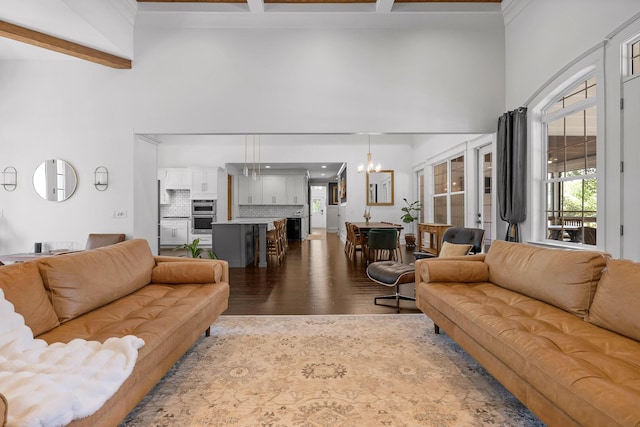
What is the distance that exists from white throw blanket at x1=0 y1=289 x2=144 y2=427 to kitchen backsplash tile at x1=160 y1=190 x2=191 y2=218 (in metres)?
7.89

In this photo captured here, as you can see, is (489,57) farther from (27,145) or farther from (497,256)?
(27,145)

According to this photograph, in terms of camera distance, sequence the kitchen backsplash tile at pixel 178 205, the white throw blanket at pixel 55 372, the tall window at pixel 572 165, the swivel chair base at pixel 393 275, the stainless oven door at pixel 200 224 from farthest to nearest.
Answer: the kitchen backsplash tile at pixel 178 205 → the stainless oven door at pixel 200 224 → the swivel chair base at pixel 393 275 → the tall window at pixel 572 165 → the white throw blanket at pixel 55 372

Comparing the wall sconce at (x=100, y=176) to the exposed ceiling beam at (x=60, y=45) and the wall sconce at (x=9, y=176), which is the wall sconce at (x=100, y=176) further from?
the exposed ceiling beam at (x=60, y=45)

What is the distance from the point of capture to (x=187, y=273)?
2941 mm

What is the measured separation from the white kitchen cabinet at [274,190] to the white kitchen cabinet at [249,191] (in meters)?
0.17

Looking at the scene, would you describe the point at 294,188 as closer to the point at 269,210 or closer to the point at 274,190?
the point at 274,190

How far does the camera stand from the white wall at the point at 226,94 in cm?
455

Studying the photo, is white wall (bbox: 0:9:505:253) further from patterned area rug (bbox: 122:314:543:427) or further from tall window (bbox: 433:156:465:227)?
patterned area rug (bbox: 122:314:543:427)

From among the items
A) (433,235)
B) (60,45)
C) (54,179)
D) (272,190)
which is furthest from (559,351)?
(272,190)

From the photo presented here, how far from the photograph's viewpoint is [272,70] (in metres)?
4.59

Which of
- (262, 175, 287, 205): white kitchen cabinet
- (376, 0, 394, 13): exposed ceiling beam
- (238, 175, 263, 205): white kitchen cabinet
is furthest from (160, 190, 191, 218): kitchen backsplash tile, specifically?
(376, 0, 394, 13): exposed ceiling beam

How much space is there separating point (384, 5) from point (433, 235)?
4962 mm

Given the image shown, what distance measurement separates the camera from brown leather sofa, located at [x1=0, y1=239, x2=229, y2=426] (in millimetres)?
1731

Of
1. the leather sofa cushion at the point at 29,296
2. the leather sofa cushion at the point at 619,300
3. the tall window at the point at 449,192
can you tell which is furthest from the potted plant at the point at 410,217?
the leather sofa cushion at the point at 29,296
